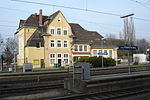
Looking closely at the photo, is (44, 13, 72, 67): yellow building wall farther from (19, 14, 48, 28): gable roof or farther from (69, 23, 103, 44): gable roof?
(19, 14, 48, 28): gable roof

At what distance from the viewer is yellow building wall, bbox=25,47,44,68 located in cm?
4988

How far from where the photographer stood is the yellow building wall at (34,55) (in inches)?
1964

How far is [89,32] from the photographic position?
2469 inches

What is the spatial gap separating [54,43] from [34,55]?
6.06 meters

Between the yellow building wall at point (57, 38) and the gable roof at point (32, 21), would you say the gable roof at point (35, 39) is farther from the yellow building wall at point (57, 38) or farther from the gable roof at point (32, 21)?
the gable roof at point (32, 21)

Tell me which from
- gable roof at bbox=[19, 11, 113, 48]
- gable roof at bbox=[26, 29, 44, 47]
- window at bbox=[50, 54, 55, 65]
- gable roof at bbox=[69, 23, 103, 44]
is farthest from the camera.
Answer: gable roof at bbox=[69, 23, 103, 44]

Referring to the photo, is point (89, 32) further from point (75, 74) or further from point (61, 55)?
point (75, 74)

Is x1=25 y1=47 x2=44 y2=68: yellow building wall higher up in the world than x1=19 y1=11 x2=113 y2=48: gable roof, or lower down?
lower down

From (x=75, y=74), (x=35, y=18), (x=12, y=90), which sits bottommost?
(x=12, y=90)

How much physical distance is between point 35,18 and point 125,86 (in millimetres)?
48728

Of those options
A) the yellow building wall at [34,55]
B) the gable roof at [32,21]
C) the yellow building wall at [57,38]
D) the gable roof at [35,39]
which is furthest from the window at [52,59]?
the gable roof at [32,21]

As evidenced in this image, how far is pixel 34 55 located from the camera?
5047 centimetres

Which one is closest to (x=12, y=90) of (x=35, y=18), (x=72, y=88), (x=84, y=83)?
(x=72, y=88)

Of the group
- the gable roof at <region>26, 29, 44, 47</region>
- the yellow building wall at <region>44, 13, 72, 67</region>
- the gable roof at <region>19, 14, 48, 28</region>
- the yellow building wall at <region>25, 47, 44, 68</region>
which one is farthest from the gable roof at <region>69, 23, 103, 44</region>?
the yellow building wall at <region>25, 47, 44, 68</region>
